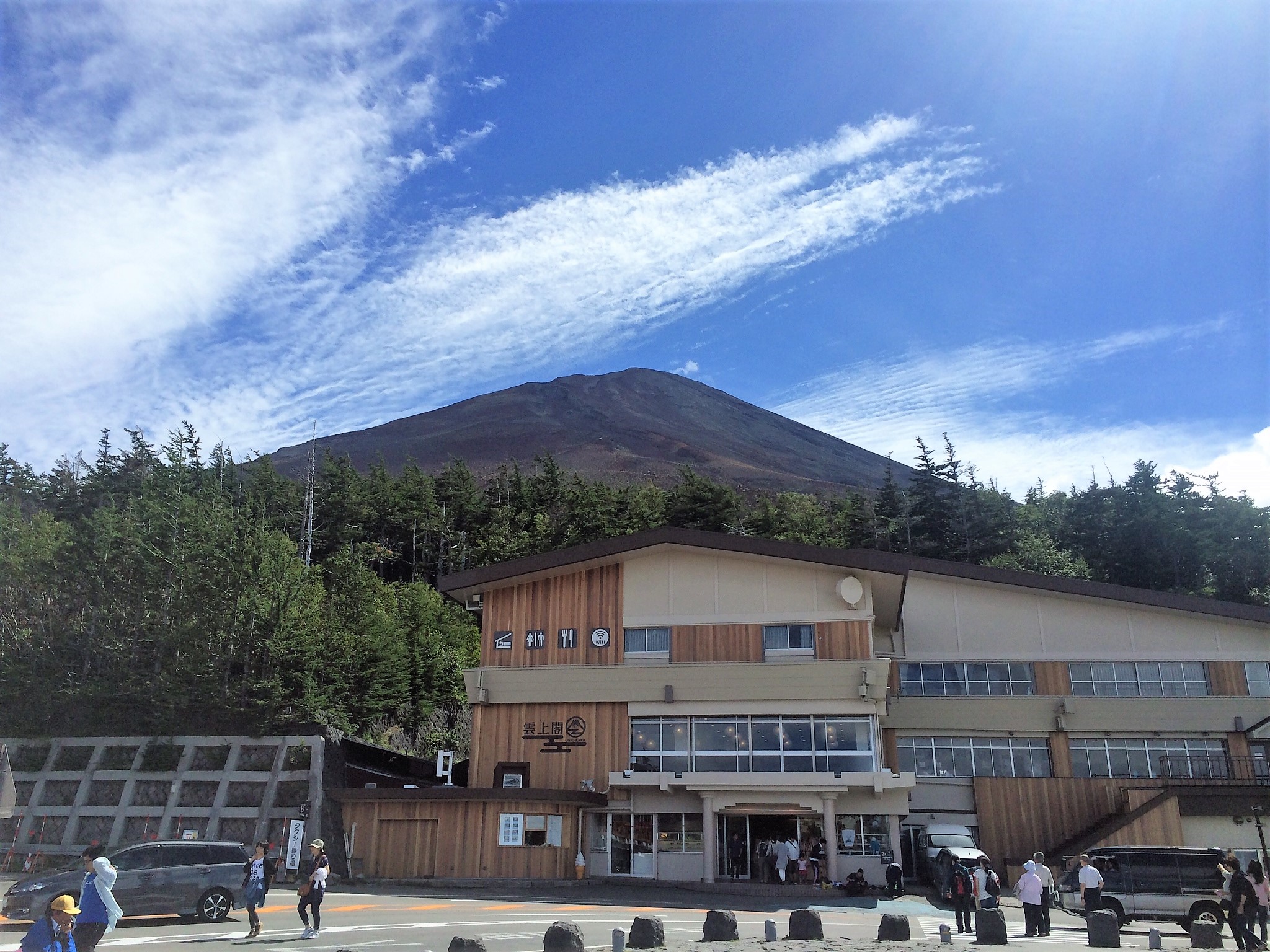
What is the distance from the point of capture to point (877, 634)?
33.4 meters

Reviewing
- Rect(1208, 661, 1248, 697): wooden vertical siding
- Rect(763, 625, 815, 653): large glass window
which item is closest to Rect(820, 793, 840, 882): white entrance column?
Rect(763, 625, 815, 653): large glass window

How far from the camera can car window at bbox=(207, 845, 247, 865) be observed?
17.1 meters

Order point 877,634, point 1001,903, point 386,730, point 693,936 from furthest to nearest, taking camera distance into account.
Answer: point 386,730
point 877,634
point 1001,903
point 693,936

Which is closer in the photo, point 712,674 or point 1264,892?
point 1264,892

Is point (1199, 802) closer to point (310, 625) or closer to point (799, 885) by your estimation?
point (799, 885)

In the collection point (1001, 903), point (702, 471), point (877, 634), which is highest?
point (702, 471)

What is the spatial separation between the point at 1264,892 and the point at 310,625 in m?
28.0

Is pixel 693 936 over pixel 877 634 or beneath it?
beneath

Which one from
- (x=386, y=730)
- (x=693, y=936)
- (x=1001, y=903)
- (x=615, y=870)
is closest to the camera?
(x=693, y=936)

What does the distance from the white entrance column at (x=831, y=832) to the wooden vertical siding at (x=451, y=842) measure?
6.81 metres

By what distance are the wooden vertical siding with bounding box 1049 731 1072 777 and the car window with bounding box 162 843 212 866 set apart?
25.7 metres

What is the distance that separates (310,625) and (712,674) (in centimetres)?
1492

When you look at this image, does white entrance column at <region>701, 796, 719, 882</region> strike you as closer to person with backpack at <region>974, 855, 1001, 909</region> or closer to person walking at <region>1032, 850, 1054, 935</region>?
person with backpack at <region>974, 855, 1001, 909</region>

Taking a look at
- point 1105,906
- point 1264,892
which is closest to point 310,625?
point 1105,906
